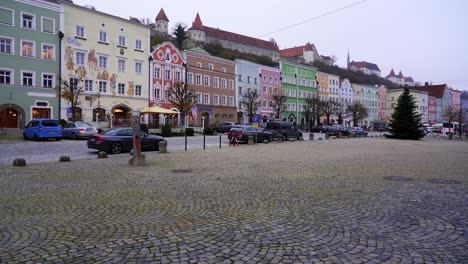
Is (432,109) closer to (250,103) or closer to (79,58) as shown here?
(250,103)

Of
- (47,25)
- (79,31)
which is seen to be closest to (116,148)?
(47,25)

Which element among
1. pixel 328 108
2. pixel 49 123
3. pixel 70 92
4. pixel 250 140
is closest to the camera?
pixel 49 123

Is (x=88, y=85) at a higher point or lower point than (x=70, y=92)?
higher

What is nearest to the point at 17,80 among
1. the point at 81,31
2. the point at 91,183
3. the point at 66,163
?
the point at 81,31

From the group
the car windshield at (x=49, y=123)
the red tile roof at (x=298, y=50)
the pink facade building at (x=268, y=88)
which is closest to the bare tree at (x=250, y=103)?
the pink facade building at (x=268, y=88)

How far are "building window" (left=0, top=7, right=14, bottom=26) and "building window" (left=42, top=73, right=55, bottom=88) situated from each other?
6331 millimetres

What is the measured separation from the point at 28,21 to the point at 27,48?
3134 mm

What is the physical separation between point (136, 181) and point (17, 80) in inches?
1411

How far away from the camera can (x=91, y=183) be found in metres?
9.44

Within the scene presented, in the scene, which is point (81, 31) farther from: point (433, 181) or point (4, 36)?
point (433, 181)

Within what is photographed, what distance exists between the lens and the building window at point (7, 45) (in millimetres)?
37219

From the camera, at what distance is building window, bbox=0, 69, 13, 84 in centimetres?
3710

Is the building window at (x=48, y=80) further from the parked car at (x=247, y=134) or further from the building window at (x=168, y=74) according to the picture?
the parked car at (x=247, y=134)

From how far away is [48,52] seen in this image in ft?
133
